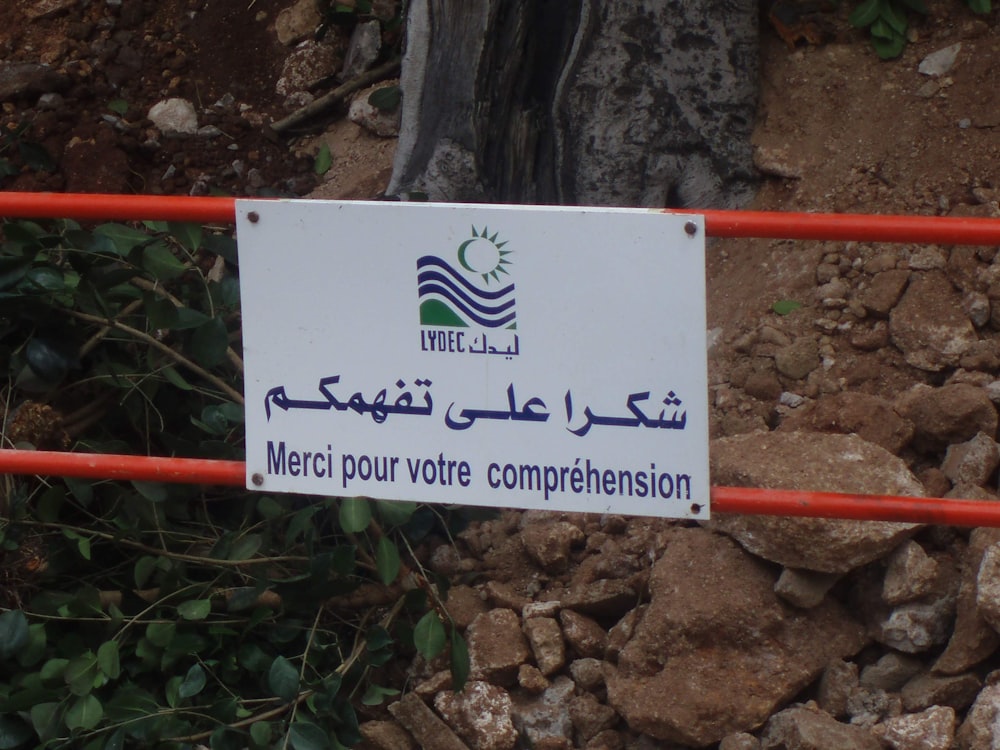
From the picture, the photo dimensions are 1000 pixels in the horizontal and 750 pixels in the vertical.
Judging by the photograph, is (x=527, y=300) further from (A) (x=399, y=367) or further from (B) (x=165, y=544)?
(B) (x=165, y=544)

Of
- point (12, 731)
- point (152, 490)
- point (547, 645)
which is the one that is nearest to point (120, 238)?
point (152, 490)

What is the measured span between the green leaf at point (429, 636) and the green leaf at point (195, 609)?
41 cm

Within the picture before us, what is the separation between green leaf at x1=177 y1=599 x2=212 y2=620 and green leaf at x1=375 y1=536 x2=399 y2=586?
35 centimetres

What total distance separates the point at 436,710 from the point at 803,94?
185 cm

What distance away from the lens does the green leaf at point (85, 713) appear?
2.30 meters

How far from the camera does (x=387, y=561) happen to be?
7.95 feet

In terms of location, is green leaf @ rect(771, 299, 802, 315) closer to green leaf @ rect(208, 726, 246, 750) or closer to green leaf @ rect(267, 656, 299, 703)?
green leaf @ rect(267, 656, 299, 703)

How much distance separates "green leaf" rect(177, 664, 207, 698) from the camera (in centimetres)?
229

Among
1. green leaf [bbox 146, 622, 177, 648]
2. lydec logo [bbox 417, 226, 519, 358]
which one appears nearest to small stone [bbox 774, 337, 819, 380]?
lydec logo [bbox 417, 226, 519, 358]

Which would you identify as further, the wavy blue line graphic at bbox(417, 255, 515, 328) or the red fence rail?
the wavy blue line graphic at bbox(417, 255, 515, 328)

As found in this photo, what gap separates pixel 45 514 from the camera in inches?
98.7

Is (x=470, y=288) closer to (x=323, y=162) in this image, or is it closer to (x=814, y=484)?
(x=814, y=484)

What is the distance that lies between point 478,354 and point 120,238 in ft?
3.14

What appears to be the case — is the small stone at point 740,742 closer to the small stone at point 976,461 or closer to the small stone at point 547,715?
the small stone at point 547,715
